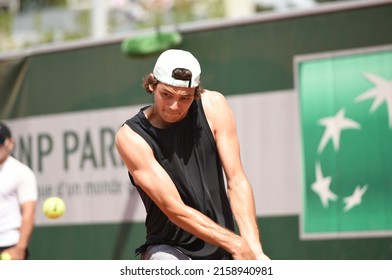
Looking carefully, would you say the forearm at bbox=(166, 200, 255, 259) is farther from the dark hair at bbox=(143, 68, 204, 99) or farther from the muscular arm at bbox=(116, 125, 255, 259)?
the dark hair at bbox=(143, 68, 204, 99)

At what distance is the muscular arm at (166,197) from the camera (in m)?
3.83

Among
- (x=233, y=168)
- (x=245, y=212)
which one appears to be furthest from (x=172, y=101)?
(x=245, y=212)

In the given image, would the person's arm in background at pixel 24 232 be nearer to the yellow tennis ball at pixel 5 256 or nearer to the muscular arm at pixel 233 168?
the yellow tennis ball at pixel 5 256

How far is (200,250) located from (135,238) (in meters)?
4.06

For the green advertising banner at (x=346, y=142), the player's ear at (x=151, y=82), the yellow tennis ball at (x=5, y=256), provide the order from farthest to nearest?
the green advertising banner at (x=346, y=142) < the yellow tennis ball at (x=5, y=256) < the player's ear at (x=151, y=82)

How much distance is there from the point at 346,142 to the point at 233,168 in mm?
3256

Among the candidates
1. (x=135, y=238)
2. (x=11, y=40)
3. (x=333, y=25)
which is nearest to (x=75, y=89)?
(x=135, y=238)

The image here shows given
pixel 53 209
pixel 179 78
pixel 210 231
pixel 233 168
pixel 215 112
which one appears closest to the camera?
pixel 210 231

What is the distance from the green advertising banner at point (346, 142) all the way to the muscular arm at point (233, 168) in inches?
122

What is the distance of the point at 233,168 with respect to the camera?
415 cm

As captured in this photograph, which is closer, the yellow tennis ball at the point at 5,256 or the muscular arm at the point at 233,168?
the muscular arm at the point at 233,168

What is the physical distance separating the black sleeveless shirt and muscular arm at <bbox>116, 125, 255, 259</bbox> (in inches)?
2.6

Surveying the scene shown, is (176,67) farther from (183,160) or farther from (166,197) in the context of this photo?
(166,197)

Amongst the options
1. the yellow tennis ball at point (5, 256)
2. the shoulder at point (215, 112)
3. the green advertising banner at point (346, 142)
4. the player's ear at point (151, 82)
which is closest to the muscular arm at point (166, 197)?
the player's ear at point (151, 82)
